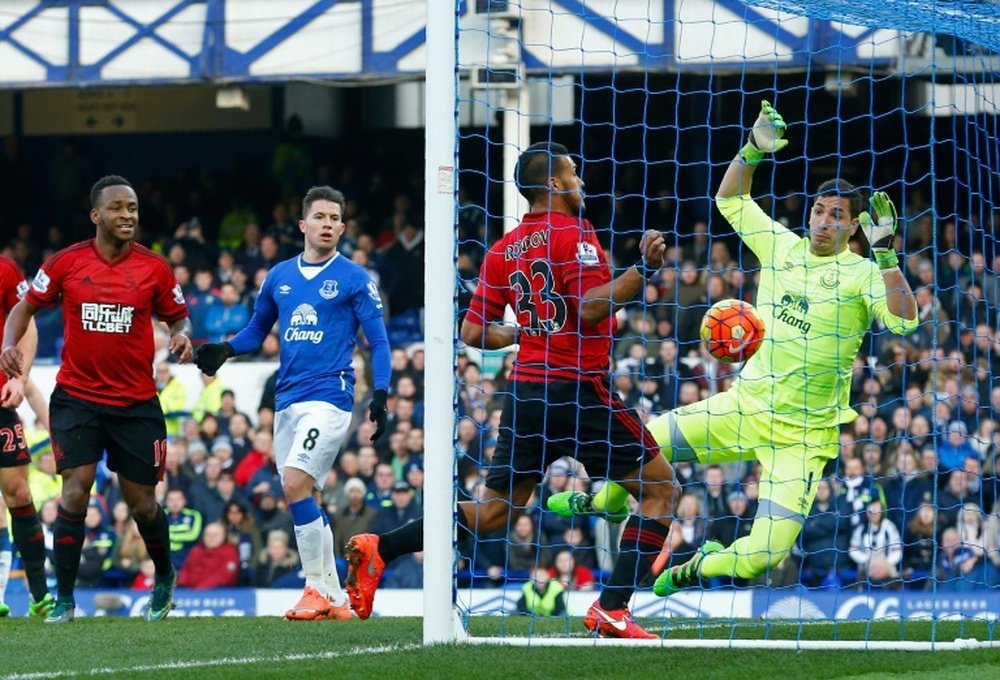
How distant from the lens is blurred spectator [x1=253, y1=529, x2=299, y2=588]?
49.5 ft

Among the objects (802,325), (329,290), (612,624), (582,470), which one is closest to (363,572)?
(612,624)

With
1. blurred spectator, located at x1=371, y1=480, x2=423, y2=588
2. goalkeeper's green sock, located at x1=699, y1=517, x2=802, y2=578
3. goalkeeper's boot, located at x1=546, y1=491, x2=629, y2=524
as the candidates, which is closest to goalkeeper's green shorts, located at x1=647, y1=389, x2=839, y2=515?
goalkeeper's green sock, located at x1=699, y1=517, x2=802, y2=578

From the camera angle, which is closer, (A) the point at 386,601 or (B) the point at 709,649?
(B) the point at 709,649

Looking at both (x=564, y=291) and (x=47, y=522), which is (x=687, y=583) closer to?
(x=564, y=291)

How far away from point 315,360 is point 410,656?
2.59m

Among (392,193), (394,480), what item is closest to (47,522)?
(394,480)

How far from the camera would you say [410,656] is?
6820 mm

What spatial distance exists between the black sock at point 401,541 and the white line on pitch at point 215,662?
540 mm

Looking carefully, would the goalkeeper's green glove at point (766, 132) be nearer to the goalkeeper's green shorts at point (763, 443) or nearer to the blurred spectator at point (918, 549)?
the goalkeeper's green shorts at point (763, 443)

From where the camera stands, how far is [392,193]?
20516mm

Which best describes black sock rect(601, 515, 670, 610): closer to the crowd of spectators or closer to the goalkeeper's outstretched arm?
the goalkeeper's outstretched arm

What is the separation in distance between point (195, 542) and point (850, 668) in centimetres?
992

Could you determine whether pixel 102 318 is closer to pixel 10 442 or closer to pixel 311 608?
pixel 10 442

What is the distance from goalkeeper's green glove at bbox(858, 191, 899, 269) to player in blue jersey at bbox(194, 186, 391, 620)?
2.68 metres
